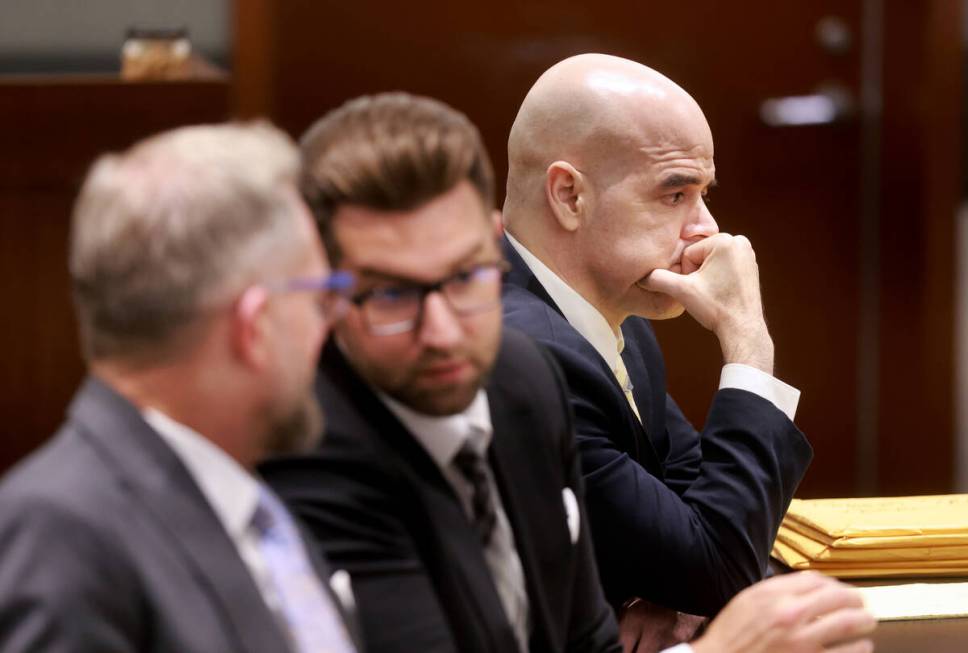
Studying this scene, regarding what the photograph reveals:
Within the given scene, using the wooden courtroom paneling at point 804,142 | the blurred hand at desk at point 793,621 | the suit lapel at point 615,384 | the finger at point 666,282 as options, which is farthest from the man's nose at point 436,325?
the wooden courtroom paneling at point 804,142

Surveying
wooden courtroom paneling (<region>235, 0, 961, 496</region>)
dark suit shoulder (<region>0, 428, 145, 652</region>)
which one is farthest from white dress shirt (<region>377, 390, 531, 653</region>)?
wooden courtroom paneling (<region>235, 0, 961, 496</region>)

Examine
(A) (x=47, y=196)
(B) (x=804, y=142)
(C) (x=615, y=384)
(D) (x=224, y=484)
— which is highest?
(D) (x=224, y=484)

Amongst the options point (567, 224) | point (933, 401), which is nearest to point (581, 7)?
point (933, 401)

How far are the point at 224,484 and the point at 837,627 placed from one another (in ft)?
2.04

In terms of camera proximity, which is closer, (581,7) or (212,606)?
(212,606)

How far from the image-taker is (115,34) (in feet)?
11.5

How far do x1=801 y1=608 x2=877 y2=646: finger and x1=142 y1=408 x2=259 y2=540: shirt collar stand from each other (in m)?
0.57

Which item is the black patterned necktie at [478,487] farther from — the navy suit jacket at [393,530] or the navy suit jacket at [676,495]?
the navy suit jacket at [676,495]

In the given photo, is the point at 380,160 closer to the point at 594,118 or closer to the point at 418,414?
the point at 418,414

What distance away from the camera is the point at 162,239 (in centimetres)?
91

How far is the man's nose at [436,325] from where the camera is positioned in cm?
114

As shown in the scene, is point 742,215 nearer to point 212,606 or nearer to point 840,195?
point 840,195

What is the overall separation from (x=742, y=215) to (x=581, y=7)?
2.15 ft

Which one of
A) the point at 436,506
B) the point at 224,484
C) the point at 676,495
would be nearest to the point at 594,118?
the point at 676,495
